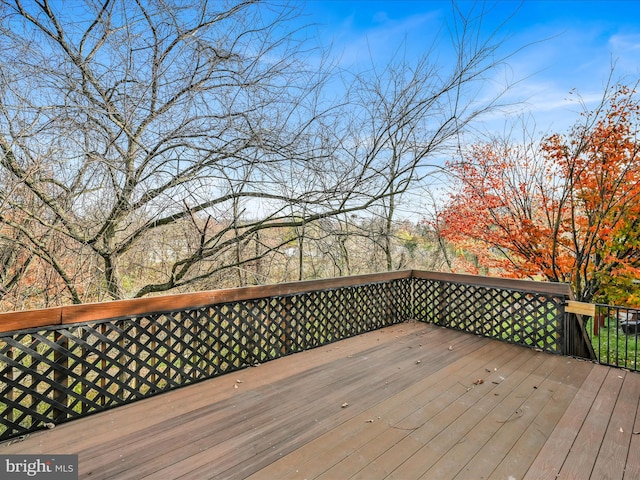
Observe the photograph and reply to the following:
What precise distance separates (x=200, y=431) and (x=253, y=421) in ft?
1.19

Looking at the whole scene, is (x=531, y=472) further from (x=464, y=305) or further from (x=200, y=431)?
(x=464, y=305)

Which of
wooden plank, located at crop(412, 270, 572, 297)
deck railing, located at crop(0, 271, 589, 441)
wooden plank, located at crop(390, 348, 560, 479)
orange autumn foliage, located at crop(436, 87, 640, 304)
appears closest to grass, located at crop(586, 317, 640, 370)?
orange autumn foliage, located at crop(436, 87, 640, 304)

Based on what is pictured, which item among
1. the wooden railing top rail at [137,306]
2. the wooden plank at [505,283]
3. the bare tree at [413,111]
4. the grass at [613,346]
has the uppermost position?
the bare tree at [413,111]

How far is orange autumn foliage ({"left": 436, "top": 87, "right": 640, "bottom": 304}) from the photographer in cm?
513

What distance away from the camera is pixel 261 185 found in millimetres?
4543

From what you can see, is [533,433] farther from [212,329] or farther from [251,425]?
[212,329]

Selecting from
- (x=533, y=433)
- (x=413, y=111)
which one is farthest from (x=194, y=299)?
(x=413, y=111)

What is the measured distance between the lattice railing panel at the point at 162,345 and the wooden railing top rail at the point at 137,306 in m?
0.05

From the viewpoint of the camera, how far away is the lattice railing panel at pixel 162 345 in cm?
219

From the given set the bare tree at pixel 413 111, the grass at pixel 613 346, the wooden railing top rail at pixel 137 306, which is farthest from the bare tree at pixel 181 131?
the grass at pixel 613 346

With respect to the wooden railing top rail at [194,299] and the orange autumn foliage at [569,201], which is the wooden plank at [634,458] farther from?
the orange autumn foliage at [569,201]

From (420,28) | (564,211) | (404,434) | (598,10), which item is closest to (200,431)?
(404,434)

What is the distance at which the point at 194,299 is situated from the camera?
298 cm

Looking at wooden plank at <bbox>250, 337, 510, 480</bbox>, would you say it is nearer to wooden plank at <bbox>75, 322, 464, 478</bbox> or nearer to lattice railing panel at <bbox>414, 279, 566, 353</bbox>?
wooden plank at <bbox>75, 322, 464, 478</bbox>
